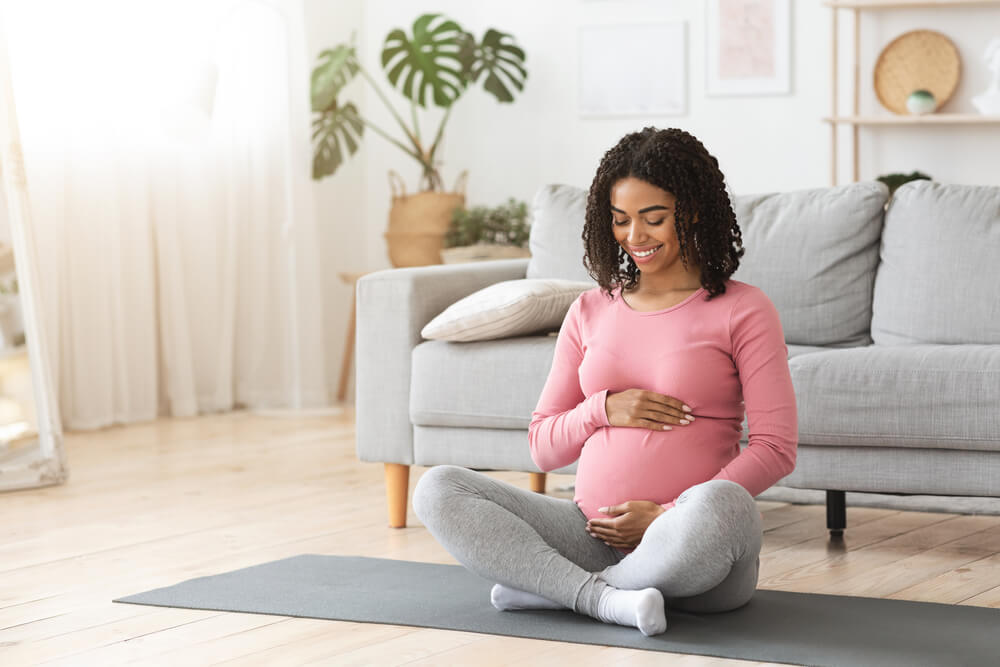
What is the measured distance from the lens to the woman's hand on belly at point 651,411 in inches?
80.1

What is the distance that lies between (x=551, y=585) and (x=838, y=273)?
1317 millimetres

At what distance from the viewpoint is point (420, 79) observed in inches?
213

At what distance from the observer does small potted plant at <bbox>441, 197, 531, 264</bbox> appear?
5195 millimetres

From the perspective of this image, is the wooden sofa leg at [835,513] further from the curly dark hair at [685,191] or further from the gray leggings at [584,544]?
the curly dark hair at [685,191]

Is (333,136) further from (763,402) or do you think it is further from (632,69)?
(763,402)

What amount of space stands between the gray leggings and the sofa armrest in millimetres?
909

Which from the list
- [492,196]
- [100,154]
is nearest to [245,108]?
[100,154]

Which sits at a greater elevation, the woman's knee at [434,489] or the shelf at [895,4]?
the shelf at [895,4]

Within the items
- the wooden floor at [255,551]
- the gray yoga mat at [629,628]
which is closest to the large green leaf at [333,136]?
the wooden floor at [255,551]

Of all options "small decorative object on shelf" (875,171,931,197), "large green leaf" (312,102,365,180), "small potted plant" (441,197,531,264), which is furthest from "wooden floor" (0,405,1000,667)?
"small decorative object on shelf" (875,171,931,197)

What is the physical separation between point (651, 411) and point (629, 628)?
1.11 ft

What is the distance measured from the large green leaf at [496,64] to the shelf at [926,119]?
120 cm

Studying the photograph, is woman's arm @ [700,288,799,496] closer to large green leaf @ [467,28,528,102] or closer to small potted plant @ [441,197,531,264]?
small potted plant @ [441,197,531,264]

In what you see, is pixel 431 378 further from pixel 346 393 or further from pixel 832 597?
pixel 346 393
